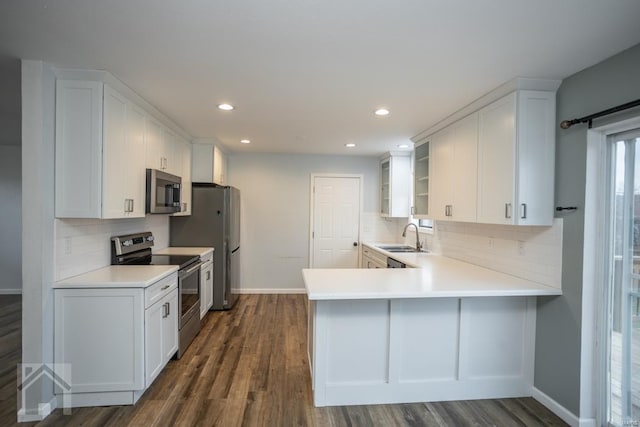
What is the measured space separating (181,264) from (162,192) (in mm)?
759

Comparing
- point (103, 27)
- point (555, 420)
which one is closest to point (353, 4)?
point (103, 27)

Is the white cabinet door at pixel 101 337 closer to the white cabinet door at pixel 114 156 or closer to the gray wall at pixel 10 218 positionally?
the white cabinet door at pixel 114 156

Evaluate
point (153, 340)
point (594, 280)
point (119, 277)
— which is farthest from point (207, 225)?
point (594, 280)

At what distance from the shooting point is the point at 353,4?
4.81 feet

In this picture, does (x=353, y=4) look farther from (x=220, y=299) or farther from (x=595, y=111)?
(x=220, y=299)

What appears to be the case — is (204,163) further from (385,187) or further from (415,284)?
(415,284)

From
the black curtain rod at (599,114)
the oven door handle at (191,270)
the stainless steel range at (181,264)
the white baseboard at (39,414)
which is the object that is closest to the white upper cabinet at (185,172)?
the stainless steel range at (181,264)

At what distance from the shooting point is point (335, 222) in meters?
5.60

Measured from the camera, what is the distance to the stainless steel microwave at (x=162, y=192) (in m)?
3.05

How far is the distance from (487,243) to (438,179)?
82cm

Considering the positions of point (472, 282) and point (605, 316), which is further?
point (472, 282)

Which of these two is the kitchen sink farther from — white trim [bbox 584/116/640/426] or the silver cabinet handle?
white trim [bbox 584/116/640/426]

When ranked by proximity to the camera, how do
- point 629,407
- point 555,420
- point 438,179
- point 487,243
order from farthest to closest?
point 438,179 < point 487,243 < point 555,420 < point 629,407

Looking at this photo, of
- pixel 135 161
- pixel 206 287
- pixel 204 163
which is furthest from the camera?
pixel 204 163
